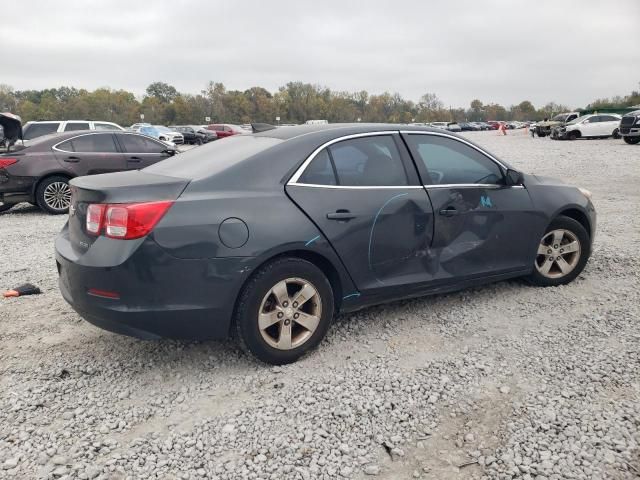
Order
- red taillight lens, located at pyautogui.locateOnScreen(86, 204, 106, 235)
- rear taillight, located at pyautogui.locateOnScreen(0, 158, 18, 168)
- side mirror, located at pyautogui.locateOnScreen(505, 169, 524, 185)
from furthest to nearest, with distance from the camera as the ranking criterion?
rear taillight, located at pyautogui.locateOnScreen(0, 158, 18, 168), side mirror, located at pyautogui.locateOnScreen(505, 169, 524, 185), red taillight lens, located at pyautogui.locateOnScreen(86, 204, 106, 235)

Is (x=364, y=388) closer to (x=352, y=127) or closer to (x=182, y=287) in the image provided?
(x=182, y=287)

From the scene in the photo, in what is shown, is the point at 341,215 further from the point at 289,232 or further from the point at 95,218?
the point at 95,218

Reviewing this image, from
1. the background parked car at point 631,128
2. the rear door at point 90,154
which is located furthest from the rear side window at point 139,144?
the background parked car at point 631,128

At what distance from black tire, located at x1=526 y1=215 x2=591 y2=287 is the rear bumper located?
283 centimetres

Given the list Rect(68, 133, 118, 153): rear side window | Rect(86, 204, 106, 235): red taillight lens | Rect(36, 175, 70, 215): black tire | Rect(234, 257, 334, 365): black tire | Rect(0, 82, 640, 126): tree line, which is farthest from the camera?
Rect(0, 82, 640, 126): tree line

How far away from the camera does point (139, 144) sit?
10.1m

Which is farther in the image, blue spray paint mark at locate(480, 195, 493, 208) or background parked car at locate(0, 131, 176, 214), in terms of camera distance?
background parked car at locate(0, 131, 176, 214)

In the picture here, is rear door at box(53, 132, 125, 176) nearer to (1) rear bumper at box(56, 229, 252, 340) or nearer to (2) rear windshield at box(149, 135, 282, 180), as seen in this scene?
(2) rear windshield at box(149, 135, 282, 180)

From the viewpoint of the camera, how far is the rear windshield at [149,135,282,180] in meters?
3.36

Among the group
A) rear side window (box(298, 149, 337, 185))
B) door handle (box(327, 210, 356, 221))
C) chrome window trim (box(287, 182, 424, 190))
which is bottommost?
door handle (box(327, 210, 356, 221))

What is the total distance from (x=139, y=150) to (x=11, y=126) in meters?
2.14

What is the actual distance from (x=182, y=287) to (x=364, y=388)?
1.20m

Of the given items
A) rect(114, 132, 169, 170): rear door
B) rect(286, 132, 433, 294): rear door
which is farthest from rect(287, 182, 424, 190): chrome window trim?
rect(114, 132, 169, 170): rear door

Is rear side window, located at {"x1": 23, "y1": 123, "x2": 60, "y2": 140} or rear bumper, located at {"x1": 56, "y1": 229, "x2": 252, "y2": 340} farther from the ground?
rear side window, located at {"x1": 23, "y1": 123, "x2": 60, "y2": 140}
